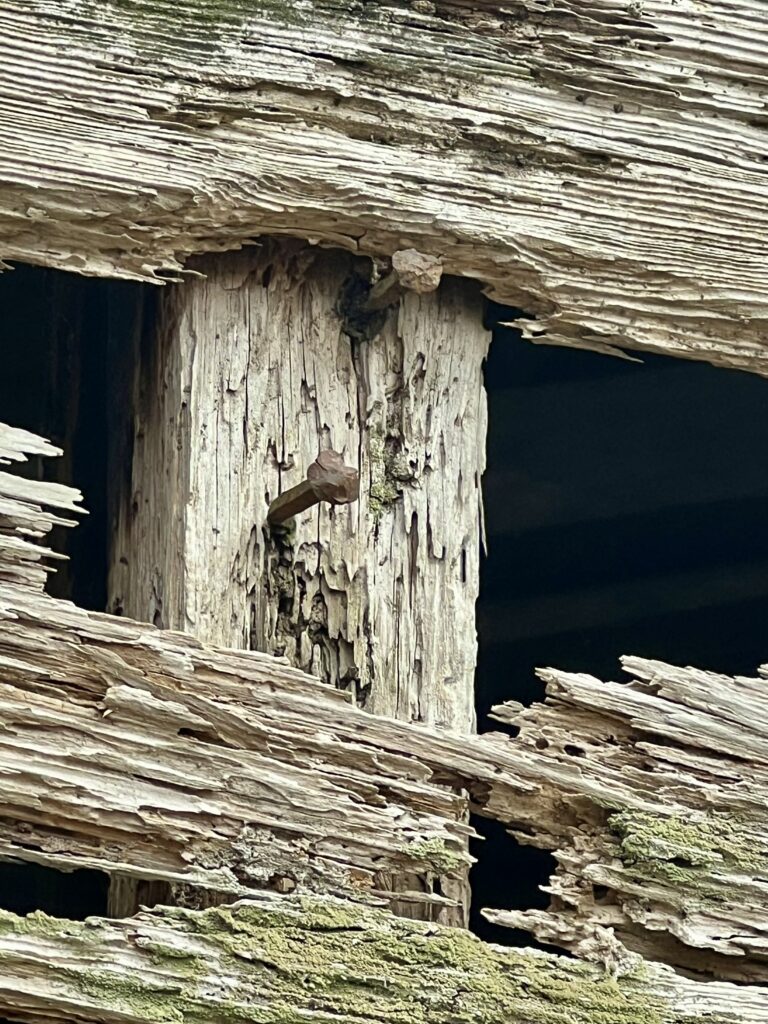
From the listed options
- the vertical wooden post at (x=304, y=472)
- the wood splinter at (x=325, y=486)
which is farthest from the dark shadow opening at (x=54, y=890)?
the wood splinter at (x=325, y=486)

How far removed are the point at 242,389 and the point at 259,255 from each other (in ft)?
0.57

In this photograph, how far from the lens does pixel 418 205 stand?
169 cm

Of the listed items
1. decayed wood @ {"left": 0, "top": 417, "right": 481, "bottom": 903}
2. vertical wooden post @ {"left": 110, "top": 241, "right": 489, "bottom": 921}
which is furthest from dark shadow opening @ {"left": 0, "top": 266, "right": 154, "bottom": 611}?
decayed wood @ {"left": 0, "top": 417, "right": 481, "bottom": 903}

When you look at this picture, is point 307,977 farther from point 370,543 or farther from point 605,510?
point 605,510

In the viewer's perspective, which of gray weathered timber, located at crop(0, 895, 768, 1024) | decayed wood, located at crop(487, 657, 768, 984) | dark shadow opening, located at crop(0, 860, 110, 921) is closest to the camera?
gray weathered timber, located at crop(0, 895, 768, 1024)

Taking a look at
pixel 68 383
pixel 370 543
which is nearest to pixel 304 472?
pixel 370 543

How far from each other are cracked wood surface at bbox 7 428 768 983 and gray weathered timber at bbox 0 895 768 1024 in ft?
0.11

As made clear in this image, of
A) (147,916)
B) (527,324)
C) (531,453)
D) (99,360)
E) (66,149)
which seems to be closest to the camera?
(147,916)

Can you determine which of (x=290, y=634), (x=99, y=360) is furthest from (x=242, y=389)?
(x=99, y=360)

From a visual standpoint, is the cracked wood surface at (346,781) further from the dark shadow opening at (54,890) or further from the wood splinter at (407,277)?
the dark shadow opening at (54,890)

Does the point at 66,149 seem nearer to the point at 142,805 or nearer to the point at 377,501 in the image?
the point at 377,501

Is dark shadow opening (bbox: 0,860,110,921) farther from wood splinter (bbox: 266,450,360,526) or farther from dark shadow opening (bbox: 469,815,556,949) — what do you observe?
wood splinter (bbox: 266,450,360,526)

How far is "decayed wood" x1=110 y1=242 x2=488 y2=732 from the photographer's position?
163 cm

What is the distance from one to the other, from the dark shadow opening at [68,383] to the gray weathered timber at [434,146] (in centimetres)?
53
